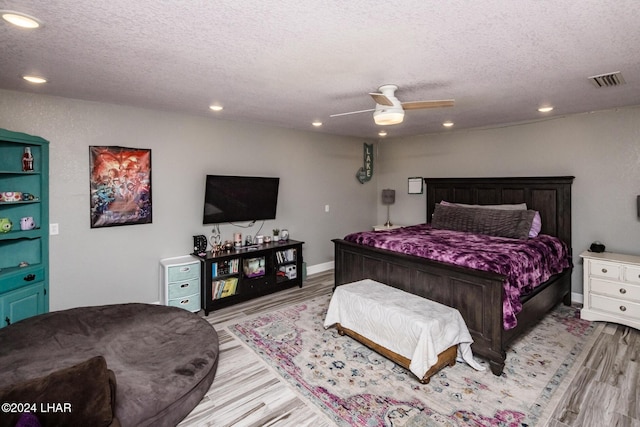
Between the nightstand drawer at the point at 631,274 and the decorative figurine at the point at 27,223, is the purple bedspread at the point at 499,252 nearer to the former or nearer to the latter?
the nightstand drawer at the point at 631,274

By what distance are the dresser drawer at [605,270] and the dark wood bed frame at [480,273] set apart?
1.13ft

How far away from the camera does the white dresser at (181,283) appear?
3857 millimetres

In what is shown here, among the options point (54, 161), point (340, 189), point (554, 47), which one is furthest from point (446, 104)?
point (54, 161)

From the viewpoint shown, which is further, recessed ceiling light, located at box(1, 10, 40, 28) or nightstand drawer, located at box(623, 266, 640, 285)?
nightstand drawer, located at box(623, 266, 640, 285)

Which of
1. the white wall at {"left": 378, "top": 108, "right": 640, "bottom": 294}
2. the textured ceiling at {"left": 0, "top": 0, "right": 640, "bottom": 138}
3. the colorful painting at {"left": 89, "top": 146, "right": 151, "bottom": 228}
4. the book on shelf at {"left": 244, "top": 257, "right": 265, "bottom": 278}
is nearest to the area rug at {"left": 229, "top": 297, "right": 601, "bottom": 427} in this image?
the book on shelf at {"left": 244, "top": 257, "right": 265, "bottom": 278}

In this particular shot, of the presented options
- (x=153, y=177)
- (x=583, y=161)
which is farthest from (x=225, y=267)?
(x=583, y=161)

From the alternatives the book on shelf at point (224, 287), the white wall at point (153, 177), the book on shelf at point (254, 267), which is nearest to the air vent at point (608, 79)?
the white wall at point (153, 177)

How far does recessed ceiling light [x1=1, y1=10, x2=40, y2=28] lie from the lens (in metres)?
1.74

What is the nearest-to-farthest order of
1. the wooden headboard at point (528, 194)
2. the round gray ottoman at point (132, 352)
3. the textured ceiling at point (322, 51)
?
the textured ceiling at point (322, 51)
the round gray ottoman at point (132, 352)
the wooden headboard at point (528, 194)

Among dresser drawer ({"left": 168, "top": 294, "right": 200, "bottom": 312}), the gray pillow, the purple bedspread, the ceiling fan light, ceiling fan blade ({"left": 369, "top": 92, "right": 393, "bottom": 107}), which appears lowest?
dresser drawer ({"left": 168, "top": 294, "right": 200, "bottom": 312})

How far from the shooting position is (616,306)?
11.8 feet

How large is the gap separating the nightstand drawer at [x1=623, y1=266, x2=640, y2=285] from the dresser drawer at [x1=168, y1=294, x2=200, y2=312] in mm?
4882

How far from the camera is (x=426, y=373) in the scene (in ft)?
8.48

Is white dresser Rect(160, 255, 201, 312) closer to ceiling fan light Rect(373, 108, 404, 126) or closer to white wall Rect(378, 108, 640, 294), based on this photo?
ceiling fan light Rect(373, 108, 404, 126)
